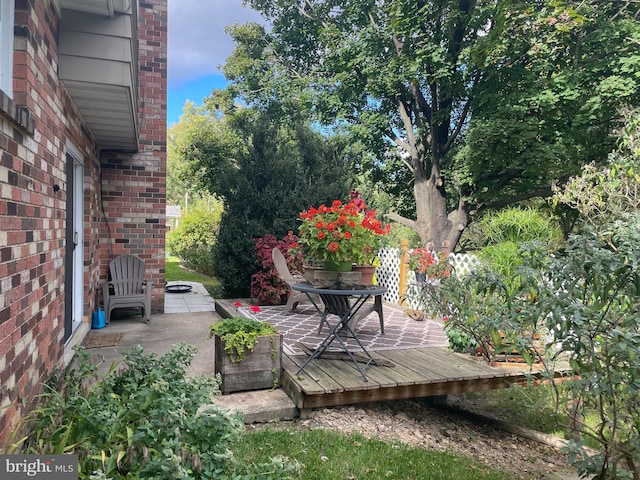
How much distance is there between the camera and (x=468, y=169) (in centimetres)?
1030

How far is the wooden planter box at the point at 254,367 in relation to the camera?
3.21 meters

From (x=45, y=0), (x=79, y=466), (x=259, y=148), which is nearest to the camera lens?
(x=79, y=466)

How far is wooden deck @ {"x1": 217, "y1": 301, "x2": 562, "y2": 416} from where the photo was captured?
10.2 feet

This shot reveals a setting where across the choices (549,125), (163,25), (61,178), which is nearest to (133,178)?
(163,25)

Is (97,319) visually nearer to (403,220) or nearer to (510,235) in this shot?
(510,235)

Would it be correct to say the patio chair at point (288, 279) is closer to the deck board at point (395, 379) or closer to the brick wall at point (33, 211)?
the deck board at point (395, 379)

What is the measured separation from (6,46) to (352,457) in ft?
9.45

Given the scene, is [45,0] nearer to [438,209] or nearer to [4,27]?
[4,27]

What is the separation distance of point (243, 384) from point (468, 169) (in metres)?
8.67

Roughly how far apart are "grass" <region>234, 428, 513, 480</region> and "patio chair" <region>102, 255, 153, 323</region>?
3.44 metres

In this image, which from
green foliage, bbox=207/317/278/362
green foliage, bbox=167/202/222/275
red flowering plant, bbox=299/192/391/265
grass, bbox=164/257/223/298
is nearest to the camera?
green foliage, bbox=207/317/278/362

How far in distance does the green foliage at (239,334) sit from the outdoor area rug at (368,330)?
27.5 inches

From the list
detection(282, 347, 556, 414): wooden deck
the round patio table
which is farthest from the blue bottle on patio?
the round patio table

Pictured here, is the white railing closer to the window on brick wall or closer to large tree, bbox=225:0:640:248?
large tree, bbox=225:0:640:248
